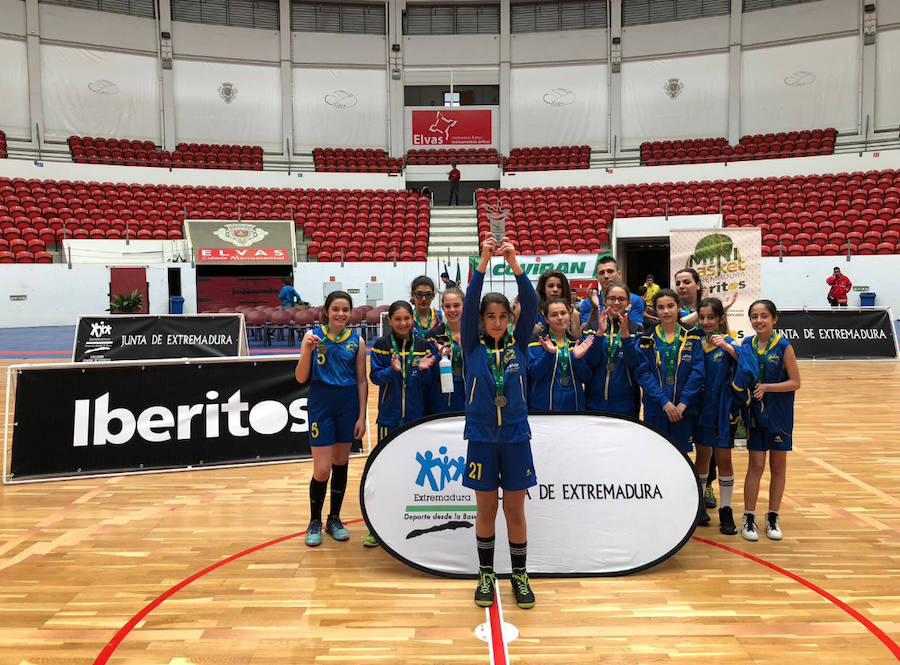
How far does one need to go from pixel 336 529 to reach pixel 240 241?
16432 millimetres

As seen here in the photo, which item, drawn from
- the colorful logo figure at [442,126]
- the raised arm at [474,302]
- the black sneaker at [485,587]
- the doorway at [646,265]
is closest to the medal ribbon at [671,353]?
the raised arm at [474,302]

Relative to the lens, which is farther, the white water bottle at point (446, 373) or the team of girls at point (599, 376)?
the team of girls at point (599, 376)

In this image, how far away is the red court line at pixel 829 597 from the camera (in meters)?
2.74

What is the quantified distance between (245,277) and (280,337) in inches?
148

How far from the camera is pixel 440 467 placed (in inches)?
140

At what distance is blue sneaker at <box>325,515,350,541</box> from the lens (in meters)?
4.00

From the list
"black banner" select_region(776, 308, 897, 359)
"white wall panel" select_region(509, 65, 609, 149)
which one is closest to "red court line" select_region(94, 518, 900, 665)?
"black banner" select_region(776, 308, 897, 359)

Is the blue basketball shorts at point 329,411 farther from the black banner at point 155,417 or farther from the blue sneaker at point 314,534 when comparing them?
the black banner at point 155,417

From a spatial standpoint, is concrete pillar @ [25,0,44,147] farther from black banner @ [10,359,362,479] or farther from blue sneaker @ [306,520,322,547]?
blue sneaker @ [306,520,322,547]

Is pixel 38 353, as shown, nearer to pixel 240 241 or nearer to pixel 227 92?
pixel 240 241

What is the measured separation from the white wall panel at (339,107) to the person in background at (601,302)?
900 inches

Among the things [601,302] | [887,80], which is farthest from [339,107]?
[601,302]

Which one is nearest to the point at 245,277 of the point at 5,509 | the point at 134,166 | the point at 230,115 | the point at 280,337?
the point at 280,337

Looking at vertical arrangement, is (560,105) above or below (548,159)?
above
